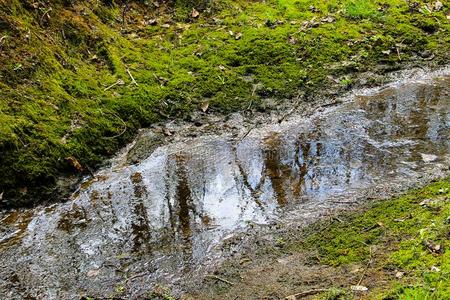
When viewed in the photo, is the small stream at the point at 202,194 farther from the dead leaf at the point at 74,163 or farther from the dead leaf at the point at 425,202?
the dead leaf at the point at 425,202

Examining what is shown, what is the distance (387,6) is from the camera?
953 centimetres

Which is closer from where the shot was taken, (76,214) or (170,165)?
(76,214)

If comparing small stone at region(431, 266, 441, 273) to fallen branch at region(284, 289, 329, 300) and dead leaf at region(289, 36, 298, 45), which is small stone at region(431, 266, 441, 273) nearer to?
fallen branch at region(284, 289, 329, 300)

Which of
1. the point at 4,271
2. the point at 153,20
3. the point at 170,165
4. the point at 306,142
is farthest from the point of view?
the point at 153,20

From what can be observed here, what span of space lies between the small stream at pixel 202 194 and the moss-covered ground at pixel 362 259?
0.40 metres

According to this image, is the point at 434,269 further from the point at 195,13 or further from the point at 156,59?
the point at 195,13

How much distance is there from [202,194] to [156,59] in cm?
311

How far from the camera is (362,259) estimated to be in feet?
12.6

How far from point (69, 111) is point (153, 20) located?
328 cm

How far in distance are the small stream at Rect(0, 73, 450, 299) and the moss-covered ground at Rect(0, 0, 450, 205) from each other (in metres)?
0.61

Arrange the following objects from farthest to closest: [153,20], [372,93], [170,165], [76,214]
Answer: [153,20] → [372,93] → [170,165] → [76,214]

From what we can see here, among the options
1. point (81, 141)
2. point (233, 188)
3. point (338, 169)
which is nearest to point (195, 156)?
point (233, 188)

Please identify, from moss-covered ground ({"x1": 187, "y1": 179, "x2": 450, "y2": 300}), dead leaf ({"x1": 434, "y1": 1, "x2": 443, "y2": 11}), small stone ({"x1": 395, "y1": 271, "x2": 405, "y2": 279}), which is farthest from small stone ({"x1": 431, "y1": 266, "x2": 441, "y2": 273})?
dead leaf ({"x1": 434, "y1": 1, "x2": 443, "y2": 11})

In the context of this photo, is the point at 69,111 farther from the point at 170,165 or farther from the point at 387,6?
the point at 387,6
